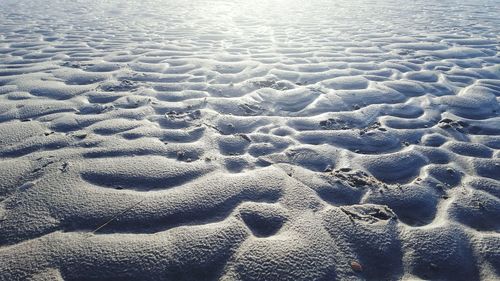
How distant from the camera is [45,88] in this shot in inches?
156

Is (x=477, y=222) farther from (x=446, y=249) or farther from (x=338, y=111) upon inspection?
(x=338, y=111)

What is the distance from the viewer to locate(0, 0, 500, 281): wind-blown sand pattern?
70.2 inches

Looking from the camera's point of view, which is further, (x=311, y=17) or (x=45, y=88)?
(x=311, y=17)

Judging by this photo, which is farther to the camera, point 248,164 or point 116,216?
point 248,164

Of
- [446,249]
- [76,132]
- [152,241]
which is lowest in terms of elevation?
[76,132]

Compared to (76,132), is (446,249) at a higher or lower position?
higher

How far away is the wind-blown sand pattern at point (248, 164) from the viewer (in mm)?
1782

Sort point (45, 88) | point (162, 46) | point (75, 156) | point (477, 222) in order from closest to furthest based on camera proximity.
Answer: point (477, 222) → point (75, 156) → point (45, 88) → point (162, 46)

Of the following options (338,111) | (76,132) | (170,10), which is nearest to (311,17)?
(170,10)

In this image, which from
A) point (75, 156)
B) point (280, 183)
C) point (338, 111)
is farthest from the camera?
point (338, 111)

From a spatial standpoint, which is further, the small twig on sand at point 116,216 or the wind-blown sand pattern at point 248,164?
the small twig on sand at point 116,216

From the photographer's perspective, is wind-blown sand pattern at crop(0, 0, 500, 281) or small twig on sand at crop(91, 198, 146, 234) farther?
small twig on sand at crop(91, 198, 146, 234)

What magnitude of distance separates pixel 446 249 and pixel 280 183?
1.01m

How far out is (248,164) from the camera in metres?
2.60
